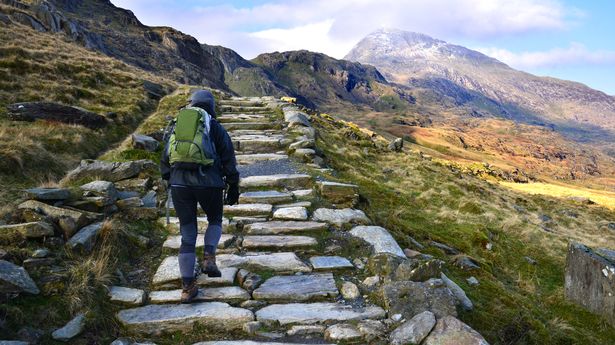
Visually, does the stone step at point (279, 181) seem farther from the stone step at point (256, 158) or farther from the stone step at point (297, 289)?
the stone step at point (297, 289)

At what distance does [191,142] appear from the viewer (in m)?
5.70

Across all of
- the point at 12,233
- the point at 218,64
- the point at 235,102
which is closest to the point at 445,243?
the point at 12,233

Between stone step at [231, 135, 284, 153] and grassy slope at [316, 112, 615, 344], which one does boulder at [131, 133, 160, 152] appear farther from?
grassy slope at [316, 112, 615, 344]

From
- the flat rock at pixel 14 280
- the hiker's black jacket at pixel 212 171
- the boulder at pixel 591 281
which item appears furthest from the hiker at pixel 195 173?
the boulder at pixel 591 281

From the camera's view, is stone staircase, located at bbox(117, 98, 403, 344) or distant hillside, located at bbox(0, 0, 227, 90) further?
distant hillside, located at bbox(0, 0, 227, 90)

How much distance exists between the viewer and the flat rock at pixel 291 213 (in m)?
8.58

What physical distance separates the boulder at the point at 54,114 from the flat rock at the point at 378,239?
14208 mm

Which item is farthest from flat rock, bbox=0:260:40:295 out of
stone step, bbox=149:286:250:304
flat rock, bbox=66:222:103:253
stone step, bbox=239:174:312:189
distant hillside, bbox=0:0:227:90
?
distant hillside, bbox=0:0:227:90

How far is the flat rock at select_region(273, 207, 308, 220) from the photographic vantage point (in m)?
8.58

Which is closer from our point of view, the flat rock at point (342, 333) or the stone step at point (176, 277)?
the flat rock at point (342, 333)

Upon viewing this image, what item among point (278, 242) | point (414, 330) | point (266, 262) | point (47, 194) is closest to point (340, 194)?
point (278, 242)

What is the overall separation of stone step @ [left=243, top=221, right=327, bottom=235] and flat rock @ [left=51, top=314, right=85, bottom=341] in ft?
11.6

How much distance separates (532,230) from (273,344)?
42.7 feet

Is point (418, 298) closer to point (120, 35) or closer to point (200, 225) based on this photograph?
point (200, 225)
